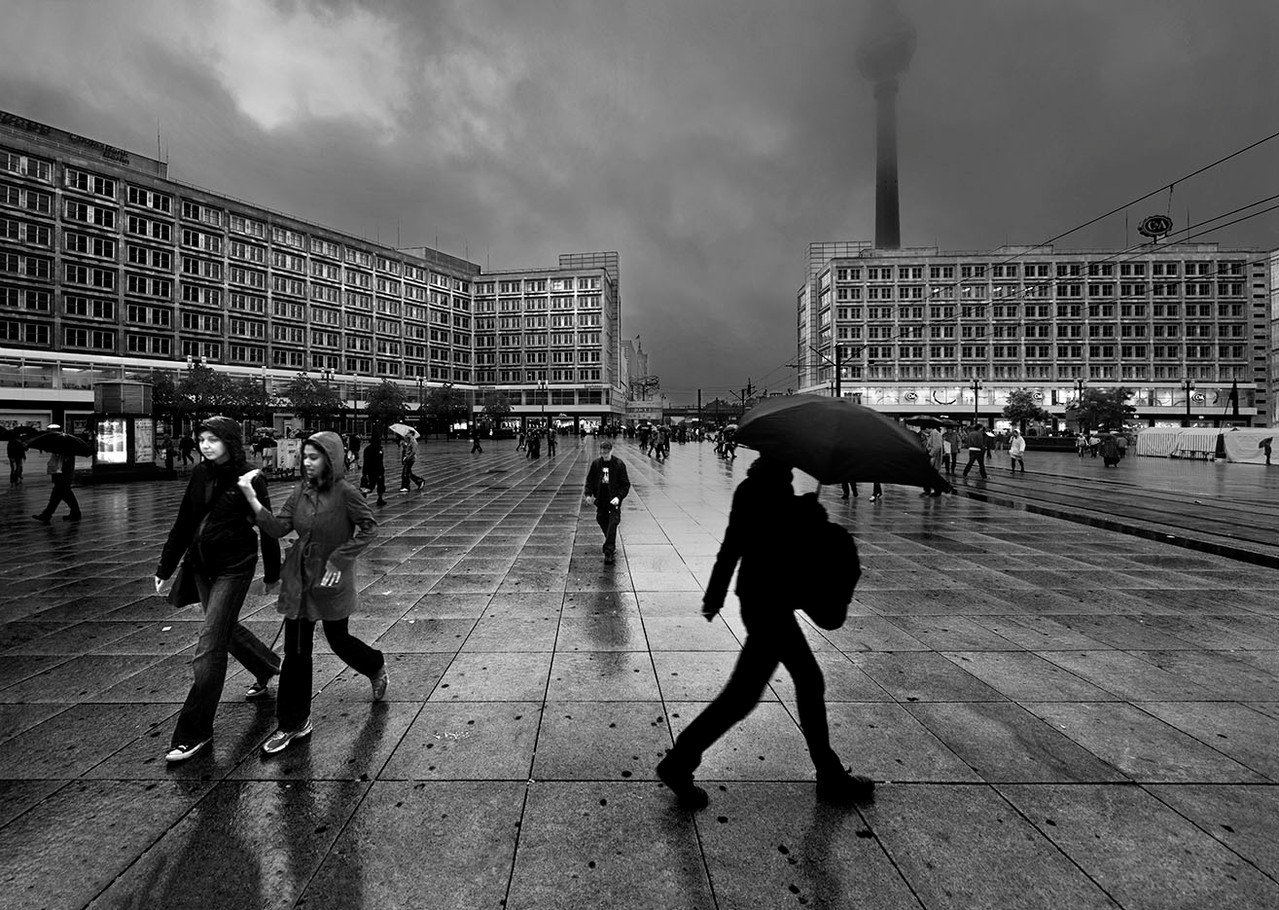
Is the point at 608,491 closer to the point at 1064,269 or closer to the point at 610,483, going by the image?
the point at 610,483

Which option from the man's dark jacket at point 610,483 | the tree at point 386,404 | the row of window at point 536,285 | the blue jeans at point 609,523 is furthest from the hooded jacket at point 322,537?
the row of window at point 536,285

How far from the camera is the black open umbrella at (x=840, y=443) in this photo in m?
2.65

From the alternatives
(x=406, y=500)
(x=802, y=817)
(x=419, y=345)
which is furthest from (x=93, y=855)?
(x=419, y=345)

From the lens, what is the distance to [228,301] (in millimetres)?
70312

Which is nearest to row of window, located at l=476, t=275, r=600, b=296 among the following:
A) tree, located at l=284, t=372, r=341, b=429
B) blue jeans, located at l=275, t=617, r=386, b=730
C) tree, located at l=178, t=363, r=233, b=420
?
tree, located at l=284, t=372, r=341, b=429

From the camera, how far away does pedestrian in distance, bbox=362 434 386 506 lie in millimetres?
15000

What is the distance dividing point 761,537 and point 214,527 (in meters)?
3.00

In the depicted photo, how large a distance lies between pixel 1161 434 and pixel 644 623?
45.7m

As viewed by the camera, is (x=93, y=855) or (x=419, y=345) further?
(x=419, y=345)

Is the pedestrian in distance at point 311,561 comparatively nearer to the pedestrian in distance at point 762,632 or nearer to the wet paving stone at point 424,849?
the wet paving stone at point 424,849

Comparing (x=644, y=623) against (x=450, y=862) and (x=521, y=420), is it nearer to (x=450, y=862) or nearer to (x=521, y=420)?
(x=450, y=862)

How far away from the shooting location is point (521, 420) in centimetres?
10188

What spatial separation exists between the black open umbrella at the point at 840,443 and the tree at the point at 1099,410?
64.9 meters

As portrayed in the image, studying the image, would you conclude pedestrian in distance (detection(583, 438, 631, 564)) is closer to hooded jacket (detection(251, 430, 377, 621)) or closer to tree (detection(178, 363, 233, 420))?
hooded jacket (detection(251, 430, 377, 621))
